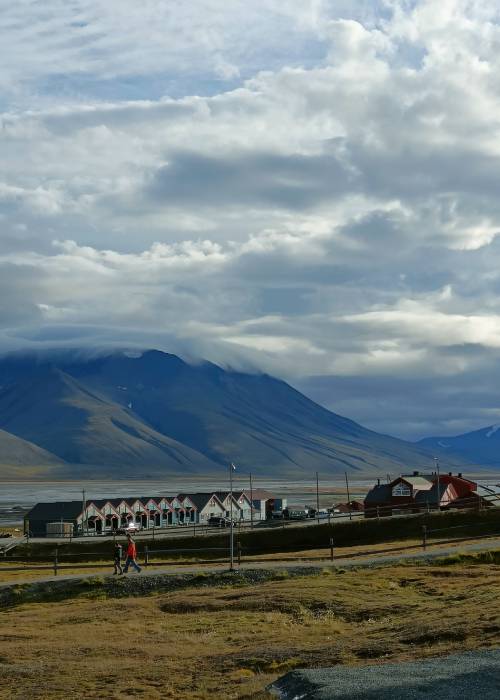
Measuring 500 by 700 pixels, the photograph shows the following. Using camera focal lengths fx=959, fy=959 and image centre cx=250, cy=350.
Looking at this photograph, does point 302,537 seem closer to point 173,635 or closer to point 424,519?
point 424,519

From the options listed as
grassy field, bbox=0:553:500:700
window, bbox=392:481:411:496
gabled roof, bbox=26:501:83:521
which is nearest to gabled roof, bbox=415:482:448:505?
window, bbox=392:481:411:496

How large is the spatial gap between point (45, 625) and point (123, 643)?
655cm

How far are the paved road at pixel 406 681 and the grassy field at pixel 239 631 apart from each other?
1.07m

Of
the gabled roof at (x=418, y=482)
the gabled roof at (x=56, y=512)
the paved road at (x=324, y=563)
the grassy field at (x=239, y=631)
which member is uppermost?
the gabled roof at (x=418, y=482)

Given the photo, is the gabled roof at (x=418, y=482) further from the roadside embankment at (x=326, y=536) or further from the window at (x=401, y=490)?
the roadside embankment at (x=326, y=536)

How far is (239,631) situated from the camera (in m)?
31.6

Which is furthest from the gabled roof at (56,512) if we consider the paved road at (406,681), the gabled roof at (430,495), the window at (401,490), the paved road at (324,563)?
the paved road at (406,681)

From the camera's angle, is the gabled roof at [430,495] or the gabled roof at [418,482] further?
the gabled roof at [418,482]

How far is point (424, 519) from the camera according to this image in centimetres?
7331

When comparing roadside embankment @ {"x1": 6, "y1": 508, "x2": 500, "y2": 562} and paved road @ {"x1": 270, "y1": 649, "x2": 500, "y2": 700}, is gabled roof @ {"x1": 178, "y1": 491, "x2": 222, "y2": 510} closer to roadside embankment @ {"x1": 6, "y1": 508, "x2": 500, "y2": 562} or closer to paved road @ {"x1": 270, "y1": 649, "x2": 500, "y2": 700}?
roadside embankment @ {"x1": 6, "y1": 508, "x2": 500, "y2": 562}

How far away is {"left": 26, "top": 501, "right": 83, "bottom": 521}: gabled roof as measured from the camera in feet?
384

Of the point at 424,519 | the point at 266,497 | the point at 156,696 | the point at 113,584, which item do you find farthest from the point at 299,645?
the point at 266,497

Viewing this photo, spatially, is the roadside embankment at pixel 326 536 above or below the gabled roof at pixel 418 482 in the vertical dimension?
below

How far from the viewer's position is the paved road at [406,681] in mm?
18766
